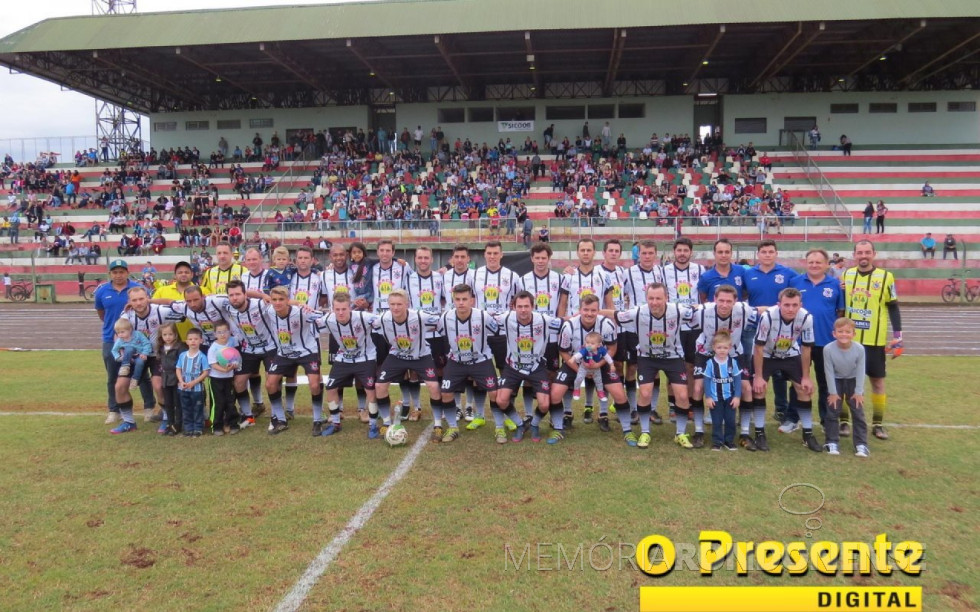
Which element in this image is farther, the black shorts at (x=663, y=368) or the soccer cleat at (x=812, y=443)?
the black shorts at (x=663, y=368)

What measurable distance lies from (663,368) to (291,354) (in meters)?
4.71

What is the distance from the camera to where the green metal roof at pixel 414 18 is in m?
28.1

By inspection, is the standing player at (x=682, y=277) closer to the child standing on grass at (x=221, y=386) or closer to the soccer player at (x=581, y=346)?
the soccer player at (x=581, y=346)

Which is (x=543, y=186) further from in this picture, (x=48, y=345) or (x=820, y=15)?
(x=48, y=345)

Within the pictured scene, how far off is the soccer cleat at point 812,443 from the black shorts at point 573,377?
2.16 metres

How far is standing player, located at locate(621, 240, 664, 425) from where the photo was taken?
25.9 ft

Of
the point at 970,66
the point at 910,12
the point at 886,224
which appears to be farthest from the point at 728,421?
the point at 970,66

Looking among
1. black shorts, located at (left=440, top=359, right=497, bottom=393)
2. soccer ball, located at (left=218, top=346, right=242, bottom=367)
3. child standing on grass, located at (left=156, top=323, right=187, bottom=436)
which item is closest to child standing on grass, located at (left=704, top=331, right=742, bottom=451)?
black shorts, located at (left=440, top=359, right=497, bottom=393)

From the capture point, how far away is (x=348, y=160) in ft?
122

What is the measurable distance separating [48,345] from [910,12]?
120 feet

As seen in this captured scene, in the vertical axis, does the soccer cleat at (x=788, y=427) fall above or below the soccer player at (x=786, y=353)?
below

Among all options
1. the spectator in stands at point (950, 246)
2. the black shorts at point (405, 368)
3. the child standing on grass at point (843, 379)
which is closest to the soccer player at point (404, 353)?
the black shorts at point (405, 368)

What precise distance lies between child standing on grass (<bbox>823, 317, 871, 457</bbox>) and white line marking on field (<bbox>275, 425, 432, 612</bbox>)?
182 inches

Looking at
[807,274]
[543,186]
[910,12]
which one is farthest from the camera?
[543,186]
